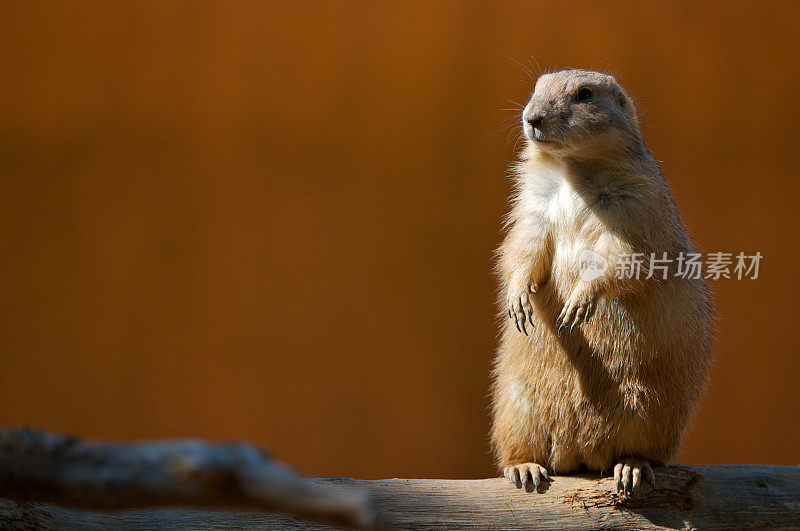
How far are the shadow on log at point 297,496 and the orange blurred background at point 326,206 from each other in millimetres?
2268

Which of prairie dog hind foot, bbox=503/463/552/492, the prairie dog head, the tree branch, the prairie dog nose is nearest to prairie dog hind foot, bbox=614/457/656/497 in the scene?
prairie dog hind foot, bbox=503/463/552/492

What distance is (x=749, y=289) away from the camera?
220 inches

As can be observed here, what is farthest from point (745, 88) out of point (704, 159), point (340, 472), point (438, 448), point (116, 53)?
point (116, 53)

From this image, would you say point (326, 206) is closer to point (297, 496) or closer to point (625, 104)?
point (625, 104)

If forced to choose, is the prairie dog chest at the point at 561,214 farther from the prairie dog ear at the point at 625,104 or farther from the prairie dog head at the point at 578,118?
the prairie dog ear at the point at 625,104

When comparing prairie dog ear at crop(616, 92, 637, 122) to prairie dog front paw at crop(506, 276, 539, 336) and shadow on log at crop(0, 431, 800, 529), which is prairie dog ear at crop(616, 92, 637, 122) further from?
shadow on log at crop(0, 431, 800, 529)

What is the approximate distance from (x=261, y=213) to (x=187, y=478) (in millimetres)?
4022

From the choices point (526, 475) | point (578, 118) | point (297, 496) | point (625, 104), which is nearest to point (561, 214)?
point (578, 118)

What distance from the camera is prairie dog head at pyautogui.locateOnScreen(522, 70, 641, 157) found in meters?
3.29

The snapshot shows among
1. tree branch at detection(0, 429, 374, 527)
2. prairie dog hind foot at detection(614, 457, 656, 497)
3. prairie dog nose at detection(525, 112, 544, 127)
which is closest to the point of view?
tree branch at detection(0, 429, 374, 527)

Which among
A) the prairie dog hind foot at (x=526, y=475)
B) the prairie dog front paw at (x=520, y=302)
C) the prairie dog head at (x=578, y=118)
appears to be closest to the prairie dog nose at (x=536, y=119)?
the prairie dog head at (x=578, y=118)

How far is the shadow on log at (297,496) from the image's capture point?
1.33 m

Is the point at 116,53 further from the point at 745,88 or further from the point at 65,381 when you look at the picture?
the point at 745,88

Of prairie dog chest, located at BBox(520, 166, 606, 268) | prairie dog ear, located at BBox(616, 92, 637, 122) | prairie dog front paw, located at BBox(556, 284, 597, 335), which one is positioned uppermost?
prairie dog ear, located at BBox(616, 92, 637, 122)
